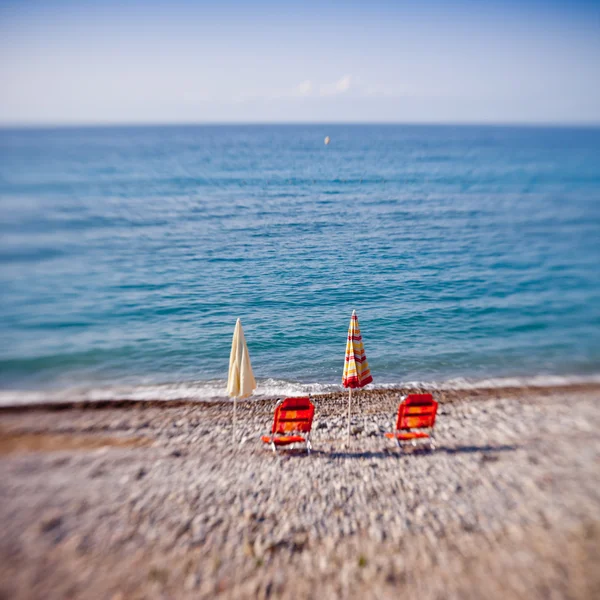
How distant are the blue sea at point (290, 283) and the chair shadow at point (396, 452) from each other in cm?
434

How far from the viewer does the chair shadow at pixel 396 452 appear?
969 cm

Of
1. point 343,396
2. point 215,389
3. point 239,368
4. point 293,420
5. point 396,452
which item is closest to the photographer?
point 239,368

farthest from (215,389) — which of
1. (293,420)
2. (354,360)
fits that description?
(354,360)

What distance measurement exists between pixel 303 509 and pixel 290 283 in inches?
675

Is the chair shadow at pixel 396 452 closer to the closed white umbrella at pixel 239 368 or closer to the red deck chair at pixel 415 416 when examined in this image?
the red deck chair at pixel 415 416

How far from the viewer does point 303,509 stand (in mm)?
7969

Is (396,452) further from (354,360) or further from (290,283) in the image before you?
(290,283)

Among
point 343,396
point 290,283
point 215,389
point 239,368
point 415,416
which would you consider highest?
point 290,283

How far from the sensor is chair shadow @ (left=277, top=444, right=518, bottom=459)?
969 centimetres

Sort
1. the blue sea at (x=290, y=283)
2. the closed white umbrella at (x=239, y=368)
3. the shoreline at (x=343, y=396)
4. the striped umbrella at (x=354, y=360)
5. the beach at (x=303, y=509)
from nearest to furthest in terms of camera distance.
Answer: the beach at (x=303, y=509) < the closed white umbrella at (x=239, y=368) < the striped umbrella at (x=354, y=360) < the shoreline at (x=343, y=396) < the blue sea at (x=290, y=283)

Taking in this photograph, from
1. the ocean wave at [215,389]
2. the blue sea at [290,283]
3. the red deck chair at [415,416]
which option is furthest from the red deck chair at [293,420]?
the blue sea at [290,283]

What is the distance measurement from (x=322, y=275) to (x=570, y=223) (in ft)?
81.7

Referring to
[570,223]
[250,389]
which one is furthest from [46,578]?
[570,223]

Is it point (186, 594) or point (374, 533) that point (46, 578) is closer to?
point (186, 594)
